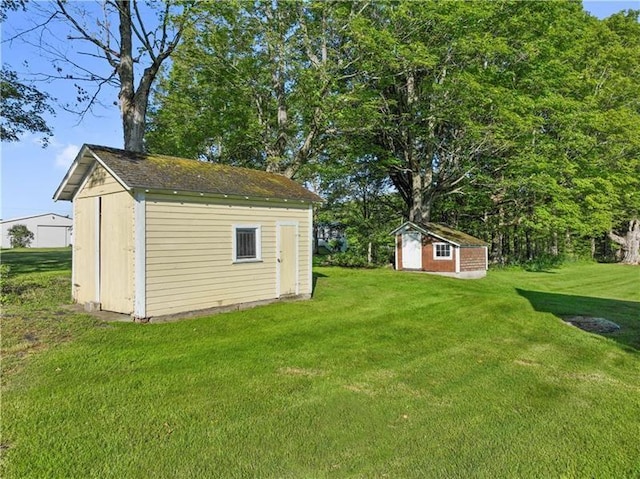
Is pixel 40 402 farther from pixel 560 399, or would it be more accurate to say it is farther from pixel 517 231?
pixel 517 231

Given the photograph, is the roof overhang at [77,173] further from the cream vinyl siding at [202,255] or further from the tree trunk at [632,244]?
the tree trunk at [632,244]

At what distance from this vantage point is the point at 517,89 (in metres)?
20.3

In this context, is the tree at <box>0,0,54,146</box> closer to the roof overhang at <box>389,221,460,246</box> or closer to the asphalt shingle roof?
the asphalt shingle roof

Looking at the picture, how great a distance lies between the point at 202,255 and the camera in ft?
30.0

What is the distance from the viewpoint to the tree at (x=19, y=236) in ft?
154

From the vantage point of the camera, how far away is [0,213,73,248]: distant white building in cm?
4997

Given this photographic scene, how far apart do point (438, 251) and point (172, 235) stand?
49.8 ft

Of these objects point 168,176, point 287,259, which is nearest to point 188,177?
point 168,176

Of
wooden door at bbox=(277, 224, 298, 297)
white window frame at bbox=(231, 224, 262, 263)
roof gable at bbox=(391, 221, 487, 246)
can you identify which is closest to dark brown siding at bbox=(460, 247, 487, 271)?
roof gable at bbox=(391, 221, 487, 246)

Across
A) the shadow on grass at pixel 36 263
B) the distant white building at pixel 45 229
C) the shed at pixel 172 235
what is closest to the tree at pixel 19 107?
the shadow on grass at pixel 36 263

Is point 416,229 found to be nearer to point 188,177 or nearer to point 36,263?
point 188,177

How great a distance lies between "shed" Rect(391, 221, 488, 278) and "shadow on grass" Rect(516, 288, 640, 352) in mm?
A: 5567

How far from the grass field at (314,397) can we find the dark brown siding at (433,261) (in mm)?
10797

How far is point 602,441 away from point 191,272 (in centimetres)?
757
